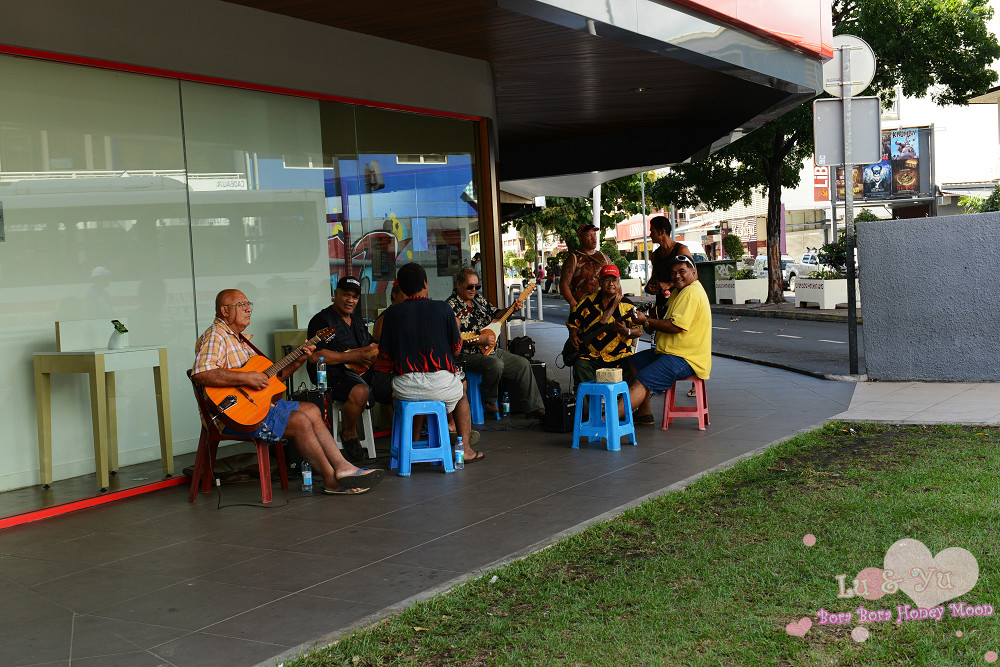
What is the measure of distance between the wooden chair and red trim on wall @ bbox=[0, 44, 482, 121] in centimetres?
235

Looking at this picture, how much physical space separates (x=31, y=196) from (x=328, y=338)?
2226 mm

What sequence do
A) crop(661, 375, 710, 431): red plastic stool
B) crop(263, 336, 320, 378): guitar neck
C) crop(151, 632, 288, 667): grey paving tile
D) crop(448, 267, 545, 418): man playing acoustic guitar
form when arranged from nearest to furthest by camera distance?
crop(151, 632, 288, 667): grey paving tile, crop(263, 336, 320, 378): guitar neck, crop(661, 375, 710, 431): red plastic stool, crop(448, 267, 545, 418): man playing acoustic guitar

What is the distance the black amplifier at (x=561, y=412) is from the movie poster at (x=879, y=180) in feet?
138

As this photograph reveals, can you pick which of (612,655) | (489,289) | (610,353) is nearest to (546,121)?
(489,289)

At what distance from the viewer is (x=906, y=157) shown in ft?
150

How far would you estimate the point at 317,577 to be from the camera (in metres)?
4.59

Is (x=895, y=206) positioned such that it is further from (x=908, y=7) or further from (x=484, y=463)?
(x=484, y=463)

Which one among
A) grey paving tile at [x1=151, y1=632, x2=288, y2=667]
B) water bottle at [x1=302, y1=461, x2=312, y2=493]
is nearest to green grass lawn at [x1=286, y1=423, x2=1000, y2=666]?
grey paving tile at [x1=151, y1=632, x2=288, y2=667]

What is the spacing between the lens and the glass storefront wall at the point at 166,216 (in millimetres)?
6562

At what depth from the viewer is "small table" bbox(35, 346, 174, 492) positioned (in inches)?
257

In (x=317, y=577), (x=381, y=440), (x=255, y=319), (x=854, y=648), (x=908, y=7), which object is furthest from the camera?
(x=908, y=7)

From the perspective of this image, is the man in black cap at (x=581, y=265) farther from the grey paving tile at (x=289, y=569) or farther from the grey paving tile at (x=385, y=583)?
the grey paving tile at (x=385, y=583)

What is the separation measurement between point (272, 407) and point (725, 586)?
3.31 metres

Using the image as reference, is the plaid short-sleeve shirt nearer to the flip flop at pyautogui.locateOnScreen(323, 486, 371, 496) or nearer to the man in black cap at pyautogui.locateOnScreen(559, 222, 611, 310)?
the flip flop at pyautogui.locateOnScreen(323, 486, 371, 496)
